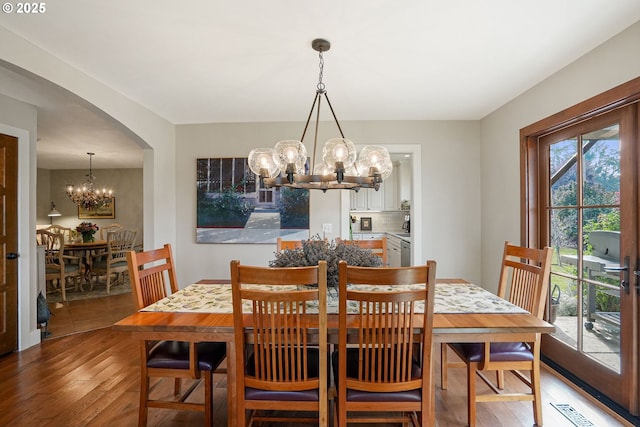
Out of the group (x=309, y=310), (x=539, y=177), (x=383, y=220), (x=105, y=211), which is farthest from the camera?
(x=105, y=211)

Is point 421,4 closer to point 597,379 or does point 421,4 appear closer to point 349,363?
point 349,363

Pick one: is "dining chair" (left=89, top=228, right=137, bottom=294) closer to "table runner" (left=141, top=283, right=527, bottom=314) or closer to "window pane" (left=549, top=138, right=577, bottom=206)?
"table runner" (left=141, top=283, right=527, bottom=314)

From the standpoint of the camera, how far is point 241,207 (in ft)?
12.6

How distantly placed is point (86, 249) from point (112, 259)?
43 centimetres

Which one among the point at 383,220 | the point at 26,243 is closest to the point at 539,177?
the point at 383,220

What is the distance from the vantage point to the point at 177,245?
12.9ft

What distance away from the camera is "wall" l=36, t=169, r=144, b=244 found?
7867 mm

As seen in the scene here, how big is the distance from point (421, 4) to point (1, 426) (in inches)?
136

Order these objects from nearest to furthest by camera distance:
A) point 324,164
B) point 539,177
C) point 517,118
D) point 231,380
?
1. point 231,380
2. point 324,164
3. point 539,177
4. point 517,118

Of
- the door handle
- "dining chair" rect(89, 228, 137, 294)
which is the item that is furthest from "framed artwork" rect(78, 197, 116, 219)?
the door handle

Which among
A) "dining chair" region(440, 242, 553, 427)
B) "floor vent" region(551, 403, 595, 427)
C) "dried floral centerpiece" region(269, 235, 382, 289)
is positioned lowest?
"floor vent" region(551, 403, 595, 427)

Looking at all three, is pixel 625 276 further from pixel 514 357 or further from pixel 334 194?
pixel 334 194

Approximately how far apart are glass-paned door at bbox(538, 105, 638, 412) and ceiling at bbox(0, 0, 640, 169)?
2.06 ft

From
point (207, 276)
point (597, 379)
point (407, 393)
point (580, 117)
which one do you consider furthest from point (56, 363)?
point (580, 117)
